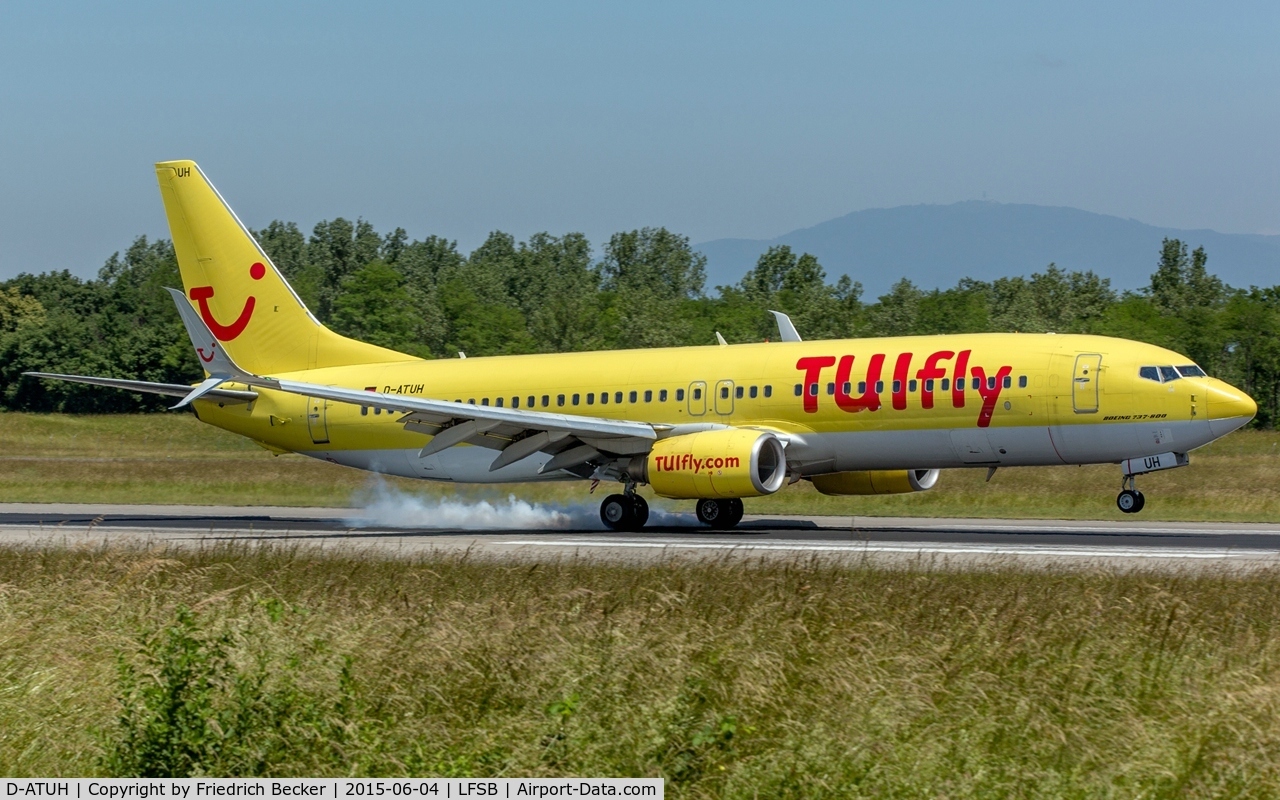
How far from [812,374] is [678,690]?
19.0 m

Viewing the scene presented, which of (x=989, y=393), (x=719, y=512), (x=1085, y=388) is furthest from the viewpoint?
(x=719, y=512)

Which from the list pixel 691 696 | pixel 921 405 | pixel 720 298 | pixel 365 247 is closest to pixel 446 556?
pixel 921 405

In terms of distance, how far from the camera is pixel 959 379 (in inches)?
1089

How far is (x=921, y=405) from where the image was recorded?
90.9 ft

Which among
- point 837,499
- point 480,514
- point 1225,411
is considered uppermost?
Result: point 1225,411

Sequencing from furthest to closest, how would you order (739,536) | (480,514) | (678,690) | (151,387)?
(480,514) < (151,387) < (739,536) < (678,690)

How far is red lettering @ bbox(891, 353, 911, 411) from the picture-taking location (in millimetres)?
27891

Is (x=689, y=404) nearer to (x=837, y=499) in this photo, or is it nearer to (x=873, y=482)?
(x=873, y=482)

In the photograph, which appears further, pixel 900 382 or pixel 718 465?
pixel 900 382

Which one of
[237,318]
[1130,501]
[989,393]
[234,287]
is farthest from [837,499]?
[234,287]

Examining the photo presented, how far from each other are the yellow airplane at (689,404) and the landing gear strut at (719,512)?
0.05 metres

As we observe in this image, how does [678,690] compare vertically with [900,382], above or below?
below

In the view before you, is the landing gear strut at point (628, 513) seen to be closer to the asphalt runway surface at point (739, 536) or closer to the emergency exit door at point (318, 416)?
the asphalt runway surface at point (739, 536)
